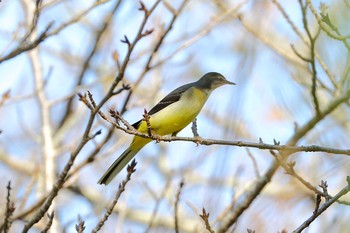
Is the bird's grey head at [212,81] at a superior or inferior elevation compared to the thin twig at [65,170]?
→ superior

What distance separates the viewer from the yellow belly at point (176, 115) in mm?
5688

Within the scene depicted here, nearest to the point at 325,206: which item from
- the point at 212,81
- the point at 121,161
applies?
the point at 121,161

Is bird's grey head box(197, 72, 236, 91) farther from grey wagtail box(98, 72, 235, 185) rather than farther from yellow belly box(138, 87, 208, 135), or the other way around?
yellow belly box(138, 87, 208, 135)

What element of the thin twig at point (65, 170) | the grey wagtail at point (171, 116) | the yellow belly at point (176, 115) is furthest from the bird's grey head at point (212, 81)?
the thin twig at point (65, 170)

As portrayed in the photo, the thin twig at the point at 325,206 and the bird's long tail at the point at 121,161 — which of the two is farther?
the bird's long tail at the point at 121,161

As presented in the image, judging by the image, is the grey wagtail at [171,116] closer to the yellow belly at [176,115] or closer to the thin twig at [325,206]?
the yellow belly at [176,115]

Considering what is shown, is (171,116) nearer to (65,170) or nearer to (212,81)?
(212,81)

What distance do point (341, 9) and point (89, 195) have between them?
7.58m

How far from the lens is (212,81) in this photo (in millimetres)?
6582

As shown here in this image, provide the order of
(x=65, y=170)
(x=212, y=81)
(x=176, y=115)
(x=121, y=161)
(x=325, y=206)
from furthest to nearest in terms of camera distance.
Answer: (x=212, y=81), (x=176, y=115), (x=121, y=161), (x=65, y=170), (x=325, y=206)

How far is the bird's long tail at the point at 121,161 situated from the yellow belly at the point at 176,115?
222 mm

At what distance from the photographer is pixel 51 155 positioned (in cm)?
662

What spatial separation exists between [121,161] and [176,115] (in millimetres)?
676

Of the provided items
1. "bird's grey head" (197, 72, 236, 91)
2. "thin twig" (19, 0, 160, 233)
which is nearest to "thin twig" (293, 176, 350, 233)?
"thin twig" (19, 0, 160, 233)
